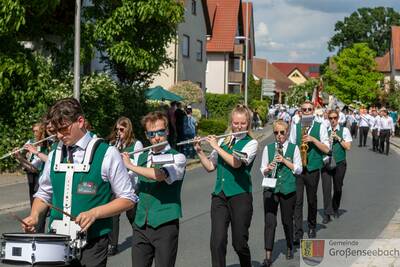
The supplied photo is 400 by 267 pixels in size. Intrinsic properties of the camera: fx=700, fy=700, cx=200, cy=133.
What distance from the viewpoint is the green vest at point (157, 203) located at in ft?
18.3

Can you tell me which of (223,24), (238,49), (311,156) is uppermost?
(223,24)

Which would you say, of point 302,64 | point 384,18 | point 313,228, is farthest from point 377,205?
point 302,64

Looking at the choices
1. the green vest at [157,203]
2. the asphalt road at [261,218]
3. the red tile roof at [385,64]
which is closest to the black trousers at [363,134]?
the asphalt road at [261,218]

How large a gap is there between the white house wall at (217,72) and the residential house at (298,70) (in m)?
94.2

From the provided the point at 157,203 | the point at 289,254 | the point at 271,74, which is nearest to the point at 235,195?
the point at 157,203

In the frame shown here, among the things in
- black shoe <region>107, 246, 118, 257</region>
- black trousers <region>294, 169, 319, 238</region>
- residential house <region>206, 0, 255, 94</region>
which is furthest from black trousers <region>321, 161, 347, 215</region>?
residential house <region>206, 0, 255, 94</region>

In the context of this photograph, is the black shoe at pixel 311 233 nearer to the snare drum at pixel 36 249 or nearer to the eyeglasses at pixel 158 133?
the eyeglasses at pixel 158 133

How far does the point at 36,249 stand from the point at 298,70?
170 meters

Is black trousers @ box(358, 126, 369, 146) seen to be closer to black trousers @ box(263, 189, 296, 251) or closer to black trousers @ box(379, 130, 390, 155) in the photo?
black trousers @ box(379, 130, 390, 155)

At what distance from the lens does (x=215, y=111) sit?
169 ft

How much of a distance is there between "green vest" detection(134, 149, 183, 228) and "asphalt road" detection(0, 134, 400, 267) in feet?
8.22

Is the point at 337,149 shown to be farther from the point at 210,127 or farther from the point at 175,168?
the point at 210,127

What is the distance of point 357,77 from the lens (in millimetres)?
79125

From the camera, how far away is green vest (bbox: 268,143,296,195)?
8305mm
